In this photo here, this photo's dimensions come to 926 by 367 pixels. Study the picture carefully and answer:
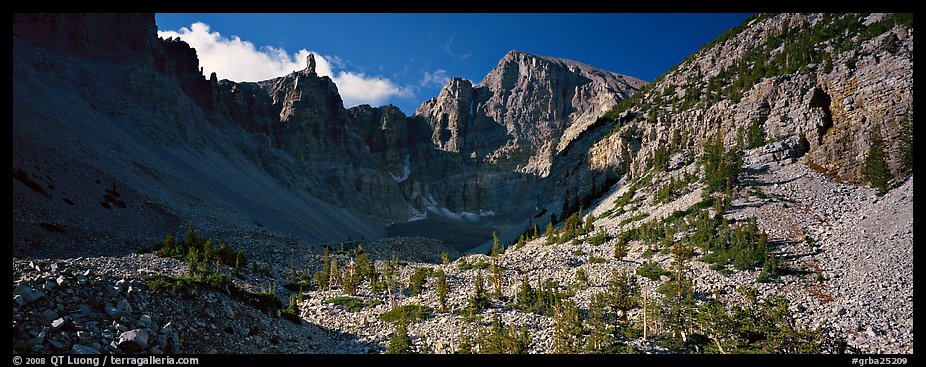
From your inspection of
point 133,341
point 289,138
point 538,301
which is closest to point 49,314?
point 133,341

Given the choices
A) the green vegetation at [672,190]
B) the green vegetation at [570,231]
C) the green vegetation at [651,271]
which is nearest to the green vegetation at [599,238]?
the green vegetation at [570,231]

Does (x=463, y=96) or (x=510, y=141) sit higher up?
(x=463, y=96)

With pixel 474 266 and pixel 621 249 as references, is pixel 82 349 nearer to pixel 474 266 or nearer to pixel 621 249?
pixel 474 266

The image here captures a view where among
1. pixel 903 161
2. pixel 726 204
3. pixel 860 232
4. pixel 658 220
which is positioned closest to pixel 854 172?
pixel 903 161

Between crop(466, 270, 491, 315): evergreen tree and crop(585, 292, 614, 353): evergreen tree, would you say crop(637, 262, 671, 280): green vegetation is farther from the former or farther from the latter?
crop(466, 270, 491, 315): evergreen tree

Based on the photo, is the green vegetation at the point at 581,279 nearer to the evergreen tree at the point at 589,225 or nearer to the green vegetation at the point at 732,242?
the green vegetation at the point at 732,242
